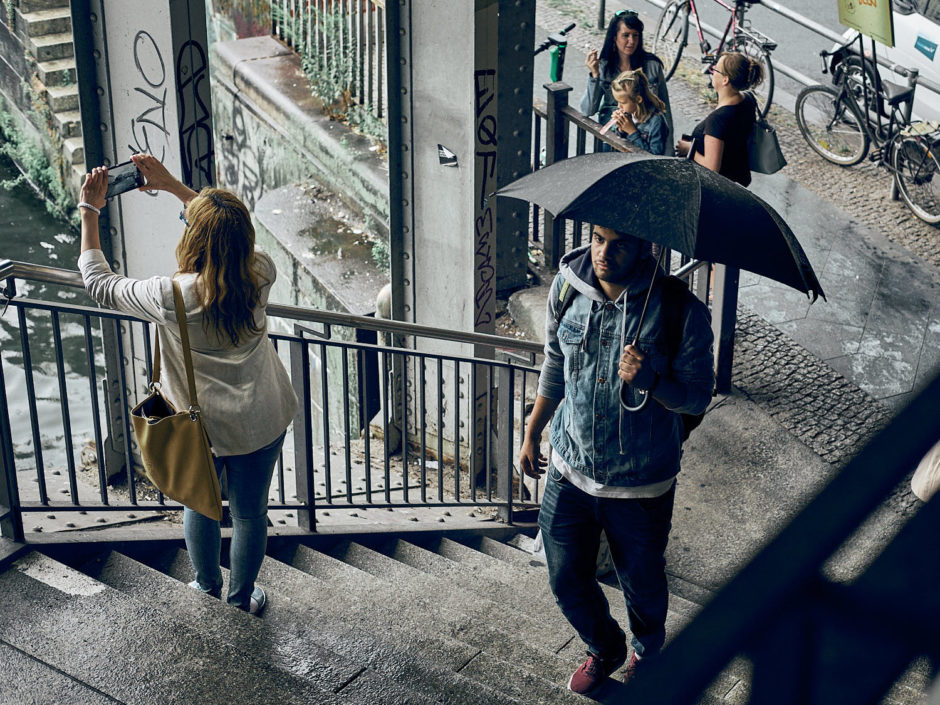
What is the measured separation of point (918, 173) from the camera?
919 centimetres

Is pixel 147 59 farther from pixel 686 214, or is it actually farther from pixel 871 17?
pixel 871 17

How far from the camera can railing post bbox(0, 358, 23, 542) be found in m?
4.11

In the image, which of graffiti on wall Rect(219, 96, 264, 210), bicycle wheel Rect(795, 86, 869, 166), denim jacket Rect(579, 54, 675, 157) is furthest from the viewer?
bicycle wheel Rect(795, 86, 869, 166)

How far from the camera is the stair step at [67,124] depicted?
12492mm

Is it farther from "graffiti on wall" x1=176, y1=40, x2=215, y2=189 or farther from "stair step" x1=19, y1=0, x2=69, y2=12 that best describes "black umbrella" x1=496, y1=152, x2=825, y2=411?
"stair step" x1=19, y1=0, x2=69, y2=12

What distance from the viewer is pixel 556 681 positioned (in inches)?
158

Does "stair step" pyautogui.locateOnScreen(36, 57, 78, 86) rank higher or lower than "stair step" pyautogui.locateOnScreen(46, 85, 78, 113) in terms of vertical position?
higher

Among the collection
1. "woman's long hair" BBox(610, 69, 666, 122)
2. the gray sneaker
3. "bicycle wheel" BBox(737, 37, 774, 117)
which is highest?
"woman's long hair" BBox(610, 69, 666, 122)

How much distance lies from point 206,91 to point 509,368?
6.09 feet

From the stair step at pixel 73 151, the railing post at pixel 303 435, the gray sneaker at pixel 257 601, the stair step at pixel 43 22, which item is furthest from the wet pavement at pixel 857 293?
the stair step at pixel 43 22

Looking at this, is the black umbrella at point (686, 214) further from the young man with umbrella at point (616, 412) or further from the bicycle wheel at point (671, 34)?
the bicycle wheel at point (671, 34)

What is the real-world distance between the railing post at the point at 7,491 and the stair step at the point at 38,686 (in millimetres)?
794

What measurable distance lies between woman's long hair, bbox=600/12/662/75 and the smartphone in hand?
376 centimetres

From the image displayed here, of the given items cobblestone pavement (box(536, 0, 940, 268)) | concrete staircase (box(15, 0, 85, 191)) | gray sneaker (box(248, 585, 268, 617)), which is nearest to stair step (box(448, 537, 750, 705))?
gray sneaker (box(248, 585, 268, 617))
